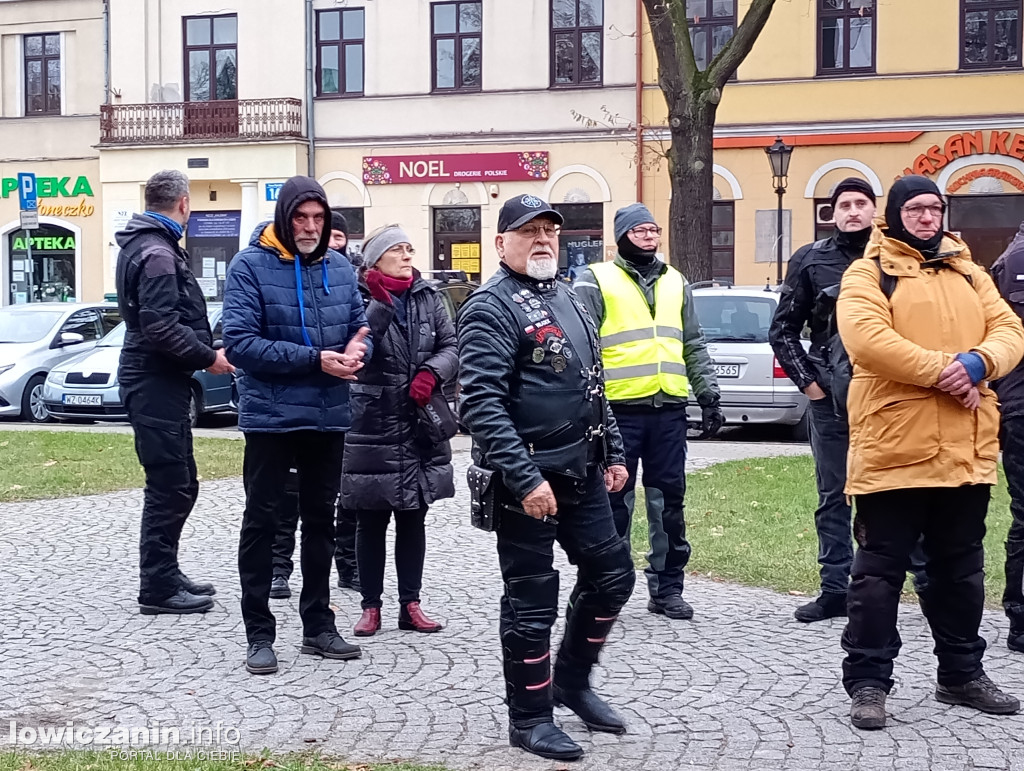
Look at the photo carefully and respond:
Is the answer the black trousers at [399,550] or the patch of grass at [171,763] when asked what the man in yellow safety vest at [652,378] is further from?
the patch of grass at [171,763]

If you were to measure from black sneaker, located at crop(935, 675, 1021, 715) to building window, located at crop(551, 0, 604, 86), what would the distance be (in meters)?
27.2

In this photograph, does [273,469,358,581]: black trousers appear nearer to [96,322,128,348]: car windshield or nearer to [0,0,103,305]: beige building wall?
[96,322,128,348]: car windshield

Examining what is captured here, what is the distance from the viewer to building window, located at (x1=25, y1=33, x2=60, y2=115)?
35.4m

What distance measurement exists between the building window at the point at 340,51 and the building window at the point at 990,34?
529 inches

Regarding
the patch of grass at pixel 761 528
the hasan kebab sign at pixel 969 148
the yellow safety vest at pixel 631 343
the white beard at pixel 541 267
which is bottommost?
the patch of grass at pixel 761 528

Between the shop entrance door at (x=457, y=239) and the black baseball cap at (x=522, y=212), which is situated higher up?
the shop entrance door at (x=457, y=239)

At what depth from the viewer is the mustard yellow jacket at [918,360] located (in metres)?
5.34

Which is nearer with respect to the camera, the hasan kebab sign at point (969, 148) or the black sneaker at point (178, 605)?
the black sneaker at point (178, 605)

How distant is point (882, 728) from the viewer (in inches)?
209

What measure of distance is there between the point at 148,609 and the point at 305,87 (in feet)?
89.4

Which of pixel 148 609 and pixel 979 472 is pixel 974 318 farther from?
pixel 148 609

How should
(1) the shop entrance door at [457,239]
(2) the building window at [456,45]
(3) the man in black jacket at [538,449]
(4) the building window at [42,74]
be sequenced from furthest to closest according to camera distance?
(4) the building window at [42,74]
(1) the shop entrance door at [457,239]
(2) the building window at [456,45]
(3) the man in black jacket at [538,449]

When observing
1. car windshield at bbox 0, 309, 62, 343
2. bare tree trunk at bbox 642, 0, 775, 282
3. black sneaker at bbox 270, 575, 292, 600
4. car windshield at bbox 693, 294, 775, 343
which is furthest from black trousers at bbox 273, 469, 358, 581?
bare tree trunk at bbox 642, 0, 775, 282

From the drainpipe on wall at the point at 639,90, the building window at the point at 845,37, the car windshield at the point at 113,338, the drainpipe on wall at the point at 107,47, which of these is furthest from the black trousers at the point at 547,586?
the drainpipe on wall at the point at 107,47
